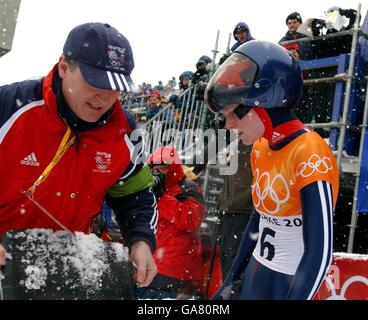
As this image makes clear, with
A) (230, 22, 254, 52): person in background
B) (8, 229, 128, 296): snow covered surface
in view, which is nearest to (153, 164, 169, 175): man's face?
(230, 22, 254, 52): person in background

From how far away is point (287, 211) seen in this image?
2.83m

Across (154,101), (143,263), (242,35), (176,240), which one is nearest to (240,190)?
(176,240)

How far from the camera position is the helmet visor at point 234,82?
9.57 ft

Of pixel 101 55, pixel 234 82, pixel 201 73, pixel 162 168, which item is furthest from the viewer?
pixel 201 73

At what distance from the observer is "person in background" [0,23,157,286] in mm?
2344

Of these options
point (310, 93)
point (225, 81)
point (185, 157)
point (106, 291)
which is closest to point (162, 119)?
point (185, 157)

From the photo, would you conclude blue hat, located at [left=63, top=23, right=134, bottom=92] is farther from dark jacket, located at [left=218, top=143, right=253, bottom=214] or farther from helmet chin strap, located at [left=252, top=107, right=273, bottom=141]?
dark jacket, located at [left=218, top=143, right=253, bottom=214]

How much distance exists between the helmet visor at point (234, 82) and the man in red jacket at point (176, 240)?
9.47 ft

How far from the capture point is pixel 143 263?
238 cm

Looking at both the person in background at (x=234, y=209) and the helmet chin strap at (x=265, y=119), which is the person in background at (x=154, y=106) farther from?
the helmet chin strap at (x=265, y=119)

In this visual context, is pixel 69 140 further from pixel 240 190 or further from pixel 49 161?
pixel 240 190

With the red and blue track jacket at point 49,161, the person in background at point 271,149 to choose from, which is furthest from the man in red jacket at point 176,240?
the red and blue track jacket at point 49,161

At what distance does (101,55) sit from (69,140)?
42 cm

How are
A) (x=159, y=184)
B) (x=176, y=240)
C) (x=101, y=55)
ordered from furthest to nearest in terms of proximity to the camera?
(x=159, y=184) < (x=176, y=240) < (x=101, y=55)
